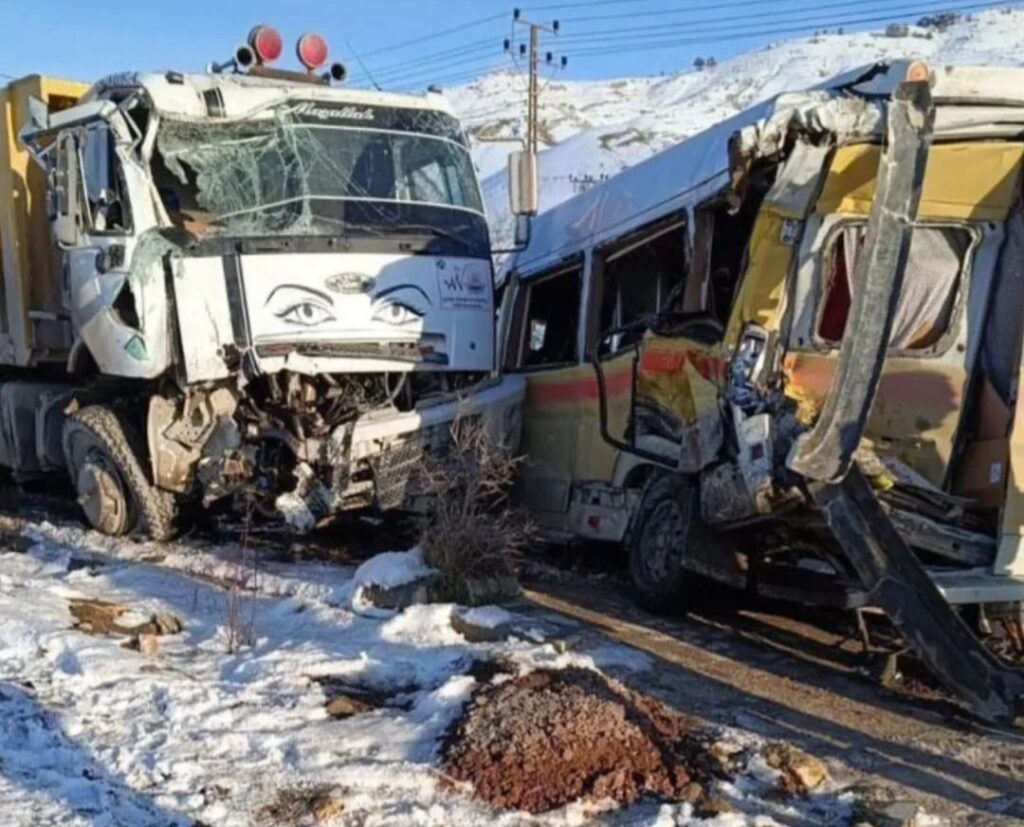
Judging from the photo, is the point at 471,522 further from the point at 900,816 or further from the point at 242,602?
the point at 900,816

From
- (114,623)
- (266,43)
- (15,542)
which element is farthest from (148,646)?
(266,43)

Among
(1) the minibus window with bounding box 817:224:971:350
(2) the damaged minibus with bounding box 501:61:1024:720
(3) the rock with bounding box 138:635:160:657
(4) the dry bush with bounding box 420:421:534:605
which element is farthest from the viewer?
(4) the dry bush with bounding box 420:421:534:605

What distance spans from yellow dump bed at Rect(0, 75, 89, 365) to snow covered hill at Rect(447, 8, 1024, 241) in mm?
40666

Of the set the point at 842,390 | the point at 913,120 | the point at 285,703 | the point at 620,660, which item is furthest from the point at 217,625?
the point at 913,120

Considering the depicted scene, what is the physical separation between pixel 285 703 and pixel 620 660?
5.86ft

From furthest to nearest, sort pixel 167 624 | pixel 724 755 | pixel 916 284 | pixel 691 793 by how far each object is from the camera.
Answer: pixel 167 624 → pixel 916 284 → pixel 724 755 → pixel 691 793

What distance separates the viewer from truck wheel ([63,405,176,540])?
9891mm

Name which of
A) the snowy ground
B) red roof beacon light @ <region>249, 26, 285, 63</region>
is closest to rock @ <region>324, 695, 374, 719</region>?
the snowy ground

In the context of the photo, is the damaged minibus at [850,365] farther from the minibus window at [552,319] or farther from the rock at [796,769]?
the minibus window at [552,319]

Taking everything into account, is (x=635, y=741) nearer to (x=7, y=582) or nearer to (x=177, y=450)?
(x=7, y=582)

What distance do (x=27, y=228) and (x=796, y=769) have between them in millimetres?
8445

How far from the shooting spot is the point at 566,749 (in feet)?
15.5

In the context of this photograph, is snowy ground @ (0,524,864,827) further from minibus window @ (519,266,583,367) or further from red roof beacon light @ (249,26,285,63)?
red roof beacon light @ (249,26,285,63)

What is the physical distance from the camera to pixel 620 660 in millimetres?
6477
